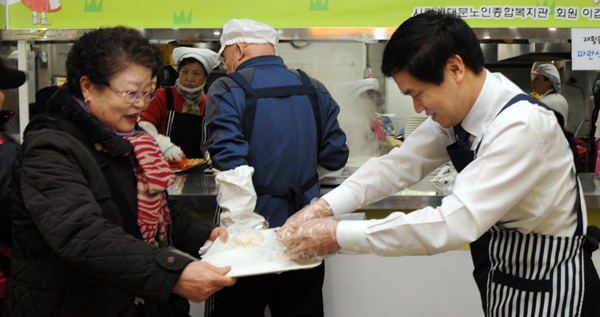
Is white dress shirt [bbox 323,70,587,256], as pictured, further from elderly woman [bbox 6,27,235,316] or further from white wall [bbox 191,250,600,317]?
white wall [bbox 191,250,600,317]

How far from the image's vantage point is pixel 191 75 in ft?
12.8

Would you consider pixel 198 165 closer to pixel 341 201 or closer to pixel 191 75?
pixel 191 75

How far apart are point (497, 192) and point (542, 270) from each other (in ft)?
1.01

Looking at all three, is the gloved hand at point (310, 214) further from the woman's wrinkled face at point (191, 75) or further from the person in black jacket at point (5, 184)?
the woman's wrinkled face at point (191, 75)

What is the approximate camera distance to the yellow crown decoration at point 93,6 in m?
3.15

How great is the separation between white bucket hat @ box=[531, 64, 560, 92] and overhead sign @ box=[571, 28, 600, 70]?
1.93 metres

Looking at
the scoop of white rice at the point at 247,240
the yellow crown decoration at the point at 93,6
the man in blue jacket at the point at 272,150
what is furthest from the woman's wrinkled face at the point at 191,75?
the scoop of white rice at the point at 247,240

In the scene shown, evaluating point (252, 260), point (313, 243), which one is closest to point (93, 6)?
point (252, 260)

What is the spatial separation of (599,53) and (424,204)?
4.98ft

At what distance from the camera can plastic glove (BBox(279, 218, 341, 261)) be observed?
149 centimetres

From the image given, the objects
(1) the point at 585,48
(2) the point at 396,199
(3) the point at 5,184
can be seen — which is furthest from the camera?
(1) the point at 585,48

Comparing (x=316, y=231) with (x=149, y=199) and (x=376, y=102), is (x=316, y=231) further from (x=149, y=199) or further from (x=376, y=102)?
(x=376, y=102)

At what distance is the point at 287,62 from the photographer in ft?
15.0

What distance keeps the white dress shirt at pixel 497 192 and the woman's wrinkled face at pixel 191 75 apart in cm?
271
